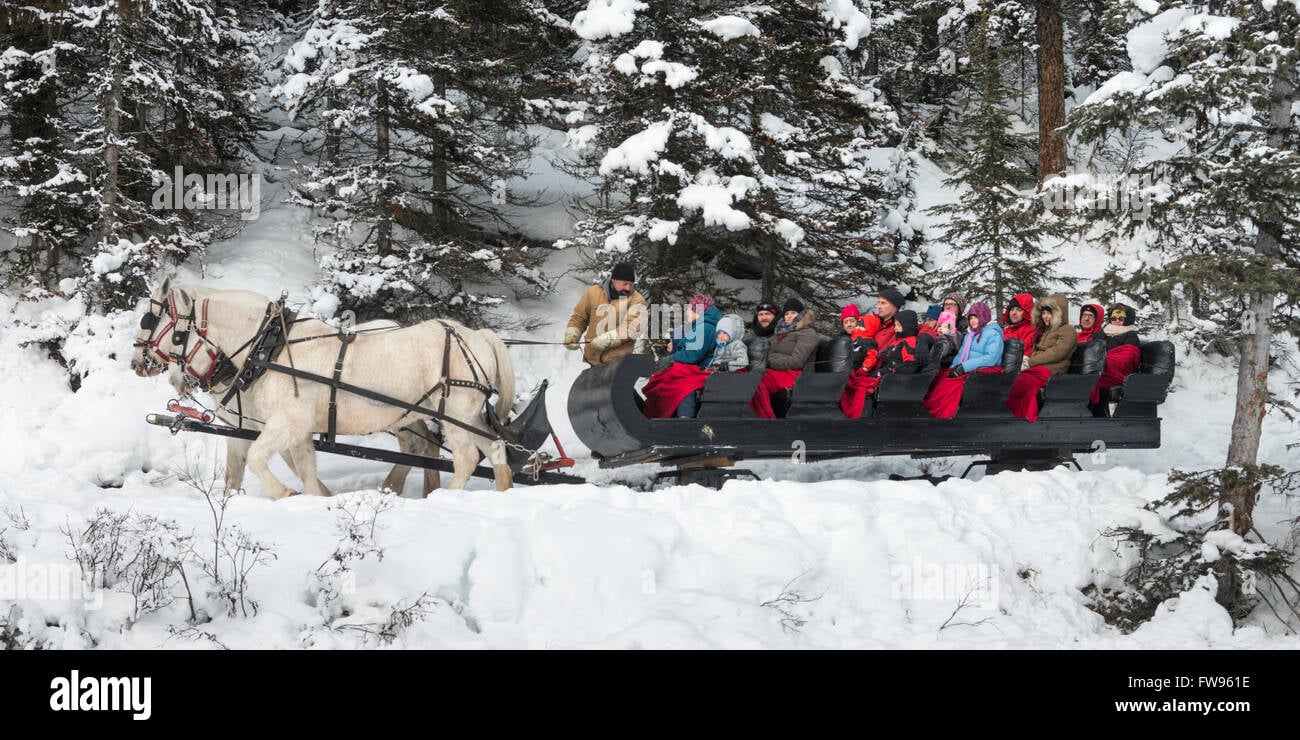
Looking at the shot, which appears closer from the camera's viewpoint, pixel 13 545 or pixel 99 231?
pixel 13 545

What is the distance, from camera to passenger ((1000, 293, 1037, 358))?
9102 mm

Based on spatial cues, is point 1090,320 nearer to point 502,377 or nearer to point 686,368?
point 686,368

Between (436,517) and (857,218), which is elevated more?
(857,218)

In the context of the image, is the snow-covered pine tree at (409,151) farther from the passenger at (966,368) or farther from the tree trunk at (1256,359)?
the tree trunk at (1256,359)

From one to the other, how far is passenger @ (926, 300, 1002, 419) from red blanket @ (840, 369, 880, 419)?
2.17ft

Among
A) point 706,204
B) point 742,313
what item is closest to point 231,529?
point 706,204

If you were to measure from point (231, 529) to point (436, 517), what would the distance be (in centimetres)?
113

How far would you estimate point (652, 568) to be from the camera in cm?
555

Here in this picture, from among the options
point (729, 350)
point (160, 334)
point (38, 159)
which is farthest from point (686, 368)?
point (38, 159)

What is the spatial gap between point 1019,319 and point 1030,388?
753mm
